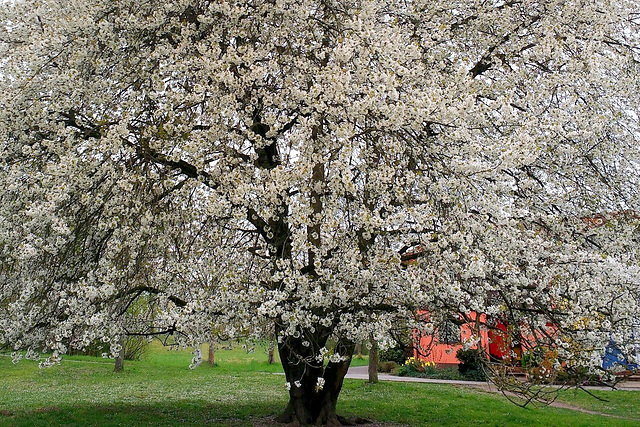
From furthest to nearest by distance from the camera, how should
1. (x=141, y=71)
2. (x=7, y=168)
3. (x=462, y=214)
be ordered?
(x=141, y=71) < (x=7, y=168) < (x=462, y=214)

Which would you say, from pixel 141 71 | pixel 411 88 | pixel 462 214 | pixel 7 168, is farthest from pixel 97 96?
pixel 462 214

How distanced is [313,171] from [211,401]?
8.53 meters

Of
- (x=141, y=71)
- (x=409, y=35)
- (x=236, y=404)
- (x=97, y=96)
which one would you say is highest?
(x=409, y=35)

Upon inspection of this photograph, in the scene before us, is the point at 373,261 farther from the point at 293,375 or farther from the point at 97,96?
the point at 97,96

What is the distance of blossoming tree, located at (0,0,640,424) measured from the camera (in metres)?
6.61

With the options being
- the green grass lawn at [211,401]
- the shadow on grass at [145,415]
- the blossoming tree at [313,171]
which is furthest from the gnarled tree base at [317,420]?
the blossoming tree at [313,171]

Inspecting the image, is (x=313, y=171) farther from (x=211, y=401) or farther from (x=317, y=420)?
(x=211, y=401)

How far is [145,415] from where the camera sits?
10.7m

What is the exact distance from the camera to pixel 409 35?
8.15 m

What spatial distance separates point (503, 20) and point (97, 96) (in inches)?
238

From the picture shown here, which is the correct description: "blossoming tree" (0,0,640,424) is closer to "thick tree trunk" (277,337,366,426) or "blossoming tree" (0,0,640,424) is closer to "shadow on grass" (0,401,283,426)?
"thick tree trunk" (277,337,366,426)

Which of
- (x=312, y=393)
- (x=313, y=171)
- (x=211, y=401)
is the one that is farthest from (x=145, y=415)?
(x=313, y=171)

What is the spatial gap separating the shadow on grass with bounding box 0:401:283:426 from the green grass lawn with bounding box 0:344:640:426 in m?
0.02

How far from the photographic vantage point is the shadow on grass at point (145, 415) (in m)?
9.70
